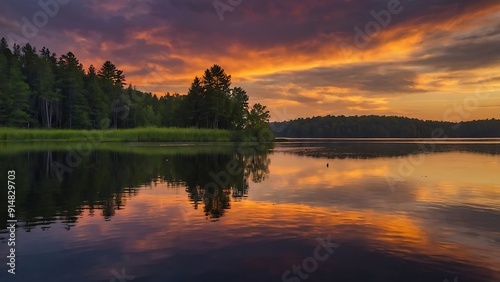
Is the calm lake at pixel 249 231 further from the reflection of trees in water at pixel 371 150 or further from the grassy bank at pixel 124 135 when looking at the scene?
the grassy bank at pixel 124 135

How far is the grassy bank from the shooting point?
9212 cm

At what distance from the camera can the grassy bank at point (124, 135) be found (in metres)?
92.1

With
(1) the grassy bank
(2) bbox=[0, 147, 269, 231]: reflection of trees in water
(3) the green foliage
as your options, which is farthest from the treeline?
(2) bbox=[0, 147, 269, 231]: reflection of trees in water

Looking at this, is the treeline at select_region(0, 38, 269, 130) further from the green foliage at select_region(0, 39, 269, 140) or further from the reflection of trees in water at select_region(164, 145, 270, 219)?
the reflection of trees in water at select_region(164, 145, 270, 219)

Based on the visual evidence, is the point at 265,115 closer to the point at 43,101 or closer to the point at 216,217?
the point at 43,101

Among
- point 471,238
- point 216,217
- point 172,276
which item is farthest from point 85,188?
point 471,238

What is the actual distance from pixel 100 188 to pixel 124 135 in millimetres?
79078

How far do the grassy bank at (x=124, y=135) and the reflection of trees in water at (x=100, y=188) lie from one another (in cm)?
5824

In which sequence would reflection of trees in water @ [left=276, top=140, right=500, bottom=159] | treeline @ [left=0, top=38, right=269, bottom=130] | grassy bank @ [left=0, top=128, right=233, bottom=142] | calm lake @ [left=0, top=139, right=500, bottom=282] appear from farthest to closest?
treeline @ [left=0, top=38, right=269, bottom=130], grassy bank @ [left=0, top=128, right=233, bottom=142], reflection of trees in water @ [left=276, top=140, right=500, bottom=159], calm lake @ [left=0, top=139, right=500, bottom=282]

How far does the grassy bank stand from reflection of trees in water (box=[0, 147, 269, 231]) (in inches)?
2293

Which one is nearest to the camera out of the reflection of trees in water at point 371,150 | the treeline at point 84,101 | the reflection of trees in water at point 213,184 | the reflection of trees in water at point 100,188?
the reflection of trees in water at point 100,188

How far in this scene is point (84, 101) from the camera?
12512 centimetres

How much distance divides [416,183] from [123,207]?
2450cm

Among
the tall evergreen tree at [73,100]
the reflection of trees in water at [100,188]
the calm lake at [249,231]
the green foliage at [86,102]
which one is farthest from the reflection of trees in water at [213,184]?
the tall evergreen tree at [73,100]
